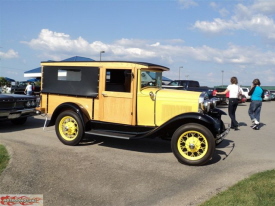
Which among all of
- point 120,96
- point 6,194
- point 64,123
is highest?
point 120,96

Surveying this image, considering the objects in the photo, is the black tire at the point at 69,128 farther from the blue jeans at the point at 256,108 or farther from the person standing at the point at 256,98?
the blue jeans at the point at 256,108

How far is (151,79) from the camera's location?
671 cm

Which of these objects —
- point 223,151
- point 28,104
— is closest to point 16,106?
point 28,104

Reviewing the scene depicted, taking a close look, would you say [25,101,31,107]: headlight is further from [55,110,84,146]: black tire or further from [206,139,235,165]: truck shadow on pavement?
[206,139,235,165]: truck shadow on pavement

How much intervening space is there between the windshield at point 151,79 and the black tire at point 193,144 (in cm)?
145

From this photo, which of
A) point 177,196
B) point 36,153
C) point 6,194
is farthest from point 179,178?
point 36,153

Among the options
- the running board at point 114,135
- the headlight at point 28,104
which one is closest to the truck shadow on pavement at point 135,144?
the running board at point 114,135

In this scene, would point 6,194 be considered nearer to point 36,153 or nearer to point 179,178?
point 36,153

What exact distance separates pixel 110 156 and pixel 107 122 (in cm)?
90

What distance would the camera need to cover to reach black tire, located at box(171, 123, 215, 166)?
211 inches

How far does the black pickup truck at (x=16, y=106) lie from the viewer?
841 centimetres

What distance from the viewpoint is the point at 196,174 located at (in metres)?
5.00

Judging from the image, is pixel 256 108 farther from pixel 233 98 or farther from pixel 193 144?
pixel 193 144

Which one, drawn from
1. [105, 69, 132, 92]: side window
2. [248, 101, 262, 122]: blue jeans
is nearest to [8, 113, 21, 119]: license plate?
[105, 69, 132, 92]: side window
